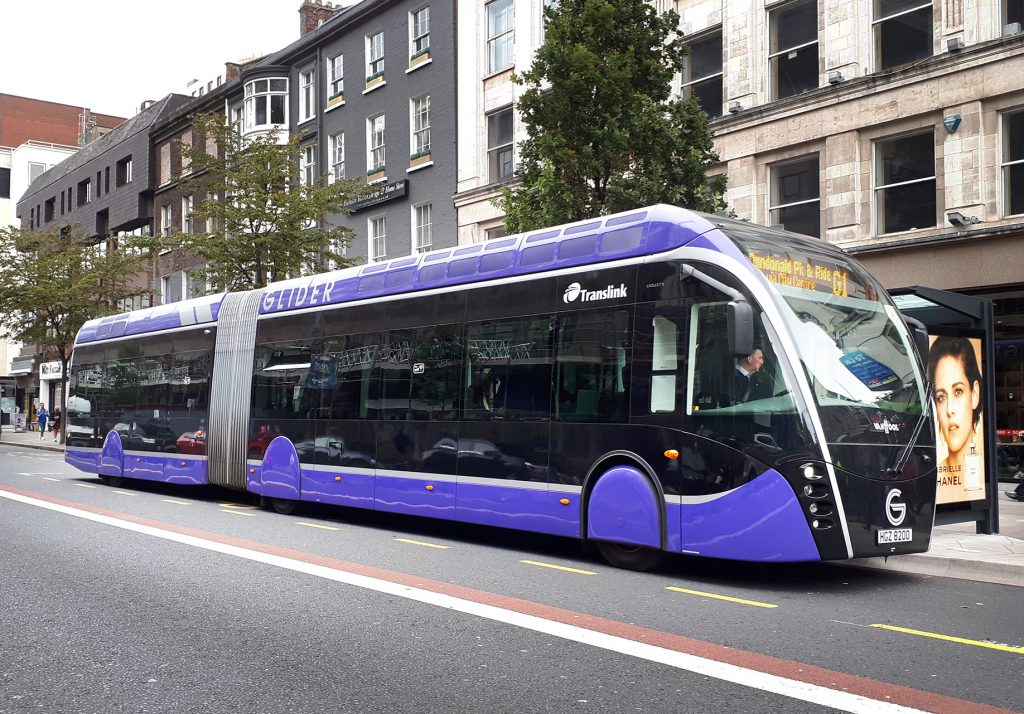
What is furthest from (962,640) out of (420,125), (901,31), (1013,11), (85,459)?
(420,125)

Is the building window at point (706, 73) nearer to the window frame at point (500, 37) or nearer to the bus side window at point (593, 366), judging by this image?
the window frame at point (500, 37)

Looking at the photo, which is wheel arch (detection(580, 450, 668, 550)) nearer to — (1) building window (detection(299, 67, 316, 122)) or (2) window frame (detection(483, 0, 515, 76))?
(2) window frame (detection(483, 0, 515, 76))

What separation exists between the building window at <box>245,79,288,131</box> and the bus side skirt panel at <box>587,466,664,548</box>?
31336 millimetres

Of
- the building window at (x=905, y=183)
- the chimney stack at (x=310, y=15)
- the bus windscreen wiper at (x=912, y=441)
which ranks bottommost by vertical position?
the bus windscreen wiper at (x=912, y=441)

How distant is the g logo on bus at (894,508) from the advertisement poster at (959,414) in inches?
87.7

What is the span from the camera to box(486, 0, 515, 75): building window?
2895 cm

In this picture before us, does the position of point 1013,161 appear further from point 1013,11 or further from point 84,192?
point 84,192

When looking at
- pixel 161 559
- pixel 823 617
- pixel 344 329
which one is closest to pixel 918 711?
pixel 823 617

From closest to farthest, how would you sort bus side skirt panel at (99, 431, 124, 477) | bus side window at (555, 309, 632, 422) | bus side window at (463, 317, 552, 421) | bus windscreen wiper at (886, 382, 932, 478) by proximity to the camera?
1. bus windscreen wiper at (886, 382, 932, 478)
2. bus side window at (555, 309, 632, 422)
3. bus side window at (463, 317, 552, 421)
4. bus side skirt panel at (99, 431, 124, 477)

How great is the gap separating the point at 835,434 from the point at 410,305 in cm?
566

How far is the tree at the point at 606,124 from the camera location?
15.9 meters

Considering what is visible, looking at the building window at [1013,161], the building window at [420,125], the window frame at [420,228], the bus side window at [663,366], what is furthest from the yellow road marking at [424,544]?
the building window at [420,125]

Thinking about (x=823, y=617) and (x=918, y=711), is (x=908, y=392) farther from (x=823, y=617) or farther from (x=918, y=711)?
(x=918, y=711)

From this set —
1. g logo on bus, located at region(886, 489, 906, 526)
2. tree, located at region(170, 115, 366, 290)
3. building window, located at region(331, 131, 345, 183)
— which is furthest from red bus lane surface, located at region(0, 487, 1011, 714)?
building window, located at region(331, 131, 345, 183)
